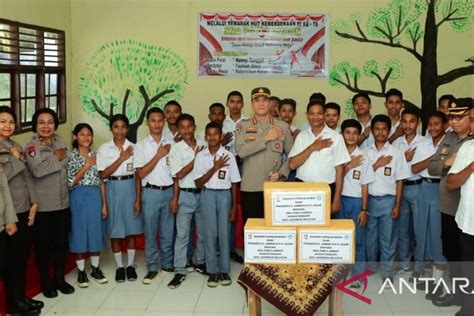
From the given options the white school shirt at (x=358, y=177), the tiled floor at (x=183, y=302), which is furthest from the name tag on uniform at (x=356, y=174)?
the tiled floor at (x=183, y=302)

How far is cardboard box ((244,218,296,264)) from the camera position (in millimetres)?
3094

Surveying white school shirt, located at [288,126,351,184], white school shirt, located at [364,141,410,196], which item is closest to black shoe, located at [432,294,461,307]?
white school shirt, located at [364,141,410,196]

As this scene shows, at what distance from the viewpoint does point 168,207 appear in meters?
4.31

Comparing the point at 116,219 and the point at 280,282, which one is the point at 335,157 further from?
the point at 116,219

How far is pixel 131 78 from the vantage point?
5922 millimetres

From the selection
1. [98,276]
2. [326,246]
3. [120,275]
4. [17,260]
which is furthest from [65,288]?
[326,246]

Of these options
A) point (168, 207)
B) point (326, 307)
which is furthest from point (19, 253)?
point (326, 307)

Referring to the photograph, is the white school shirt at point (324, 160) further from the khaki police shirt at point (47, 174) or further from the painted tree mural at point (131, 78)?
the painted tree mural at point (131, 78)

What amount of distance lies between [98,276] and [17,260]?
858 mm

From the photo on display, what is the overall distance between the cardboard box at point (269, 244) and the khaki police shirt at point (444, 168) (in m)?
1.18

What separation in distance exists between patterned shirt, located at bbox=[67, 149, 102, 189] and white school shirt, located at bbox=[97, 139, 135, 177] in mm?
57

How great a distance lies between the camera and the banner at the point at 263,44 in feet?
19.0

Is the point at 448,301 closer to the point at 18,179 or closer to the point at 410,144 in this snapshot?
the point at 410,144

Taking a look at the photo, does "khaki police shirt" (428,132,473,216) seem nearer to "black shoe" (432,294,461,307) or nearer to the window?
"black shoe" (432,294,461,307)
